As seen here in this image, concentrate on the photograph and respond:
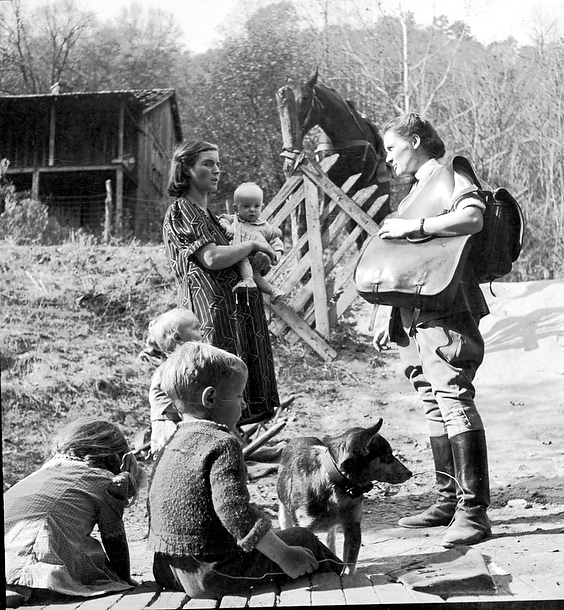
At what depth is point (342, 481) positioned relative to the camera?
130 inches

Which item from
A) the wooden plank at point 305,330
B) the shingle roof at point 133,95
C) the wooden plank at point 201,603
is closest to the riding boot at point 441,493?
the wooden plank at point 305,330

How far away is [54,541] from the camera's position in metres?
3.03

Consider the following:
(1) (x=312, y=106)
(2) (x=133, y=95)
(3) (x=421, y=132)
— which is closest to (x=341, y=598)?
(3) (x=421, y=132)

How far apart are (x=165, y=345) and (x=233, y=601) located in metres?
1.19

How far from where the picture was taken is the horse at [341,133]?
153 inches

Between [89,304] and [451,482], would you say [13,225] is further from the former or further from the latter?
[451,482]

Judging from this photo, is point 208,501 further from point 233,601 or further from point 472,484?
point 472,484

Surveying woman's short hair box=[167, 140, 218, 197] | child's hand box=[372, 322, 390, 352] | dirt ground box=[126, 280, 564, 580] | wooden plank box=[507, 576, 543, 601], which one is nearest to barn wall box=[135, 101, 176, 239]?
woman's short hair box=[167, 140, 218, 197]

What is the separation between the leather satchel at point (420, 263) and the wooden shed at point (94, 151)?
108cm

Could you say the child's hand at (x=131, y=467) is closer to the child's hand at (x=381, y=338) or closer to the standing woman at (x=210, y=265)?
the standing woman at (x=210, y=265)

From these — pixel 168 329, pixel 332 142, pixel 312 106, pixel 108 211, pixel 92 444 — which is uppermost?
pixel 312 106

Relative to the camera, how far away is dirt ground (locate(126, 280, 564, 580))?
345cm

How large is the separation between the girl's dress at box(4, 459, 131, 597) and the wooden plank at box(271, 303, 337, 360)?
4.04 feet

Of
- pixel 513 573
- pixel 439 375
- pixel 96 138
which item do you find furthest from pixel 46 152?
pixel 513 573
